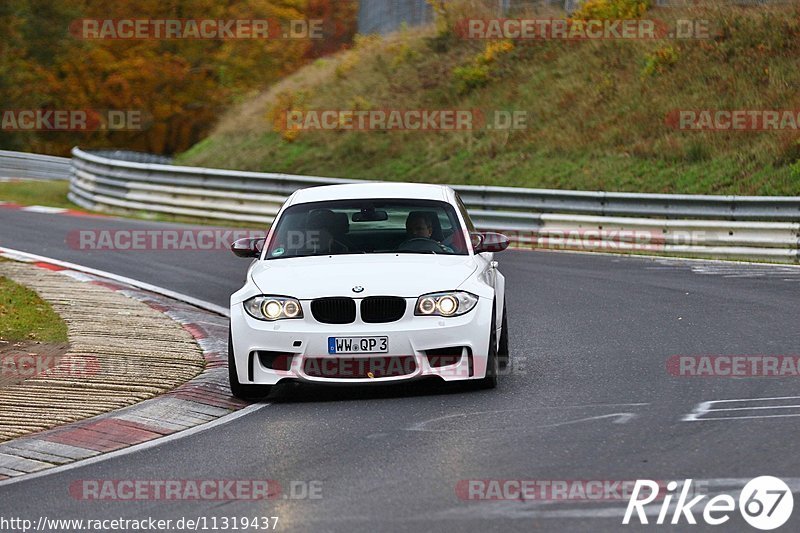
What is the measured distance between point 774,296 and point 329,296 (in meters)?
7.03

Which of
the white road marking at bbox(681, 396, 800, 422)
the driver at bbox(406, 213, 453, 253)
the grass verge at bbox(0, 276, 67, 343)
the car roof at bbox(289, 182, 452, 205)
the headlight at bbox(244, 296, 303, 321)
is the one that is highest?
the car roof at bbox(289, 182, 452, 205)

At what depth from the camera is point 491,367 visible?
386 inches

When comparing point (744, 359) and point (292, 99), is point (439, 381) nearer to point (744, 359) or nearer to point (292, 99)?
point (744, 359)

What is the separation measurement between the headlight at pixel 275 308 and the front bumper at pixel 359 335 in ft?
0.16

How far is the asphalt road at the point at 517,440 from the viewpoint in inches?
263

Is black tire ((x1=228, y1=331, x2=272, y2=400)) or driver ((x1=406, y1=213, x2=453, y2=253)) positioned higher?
driver ((x1=406, y1=213, x2=453, y2=253))

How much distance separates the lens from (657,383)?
9938 mm

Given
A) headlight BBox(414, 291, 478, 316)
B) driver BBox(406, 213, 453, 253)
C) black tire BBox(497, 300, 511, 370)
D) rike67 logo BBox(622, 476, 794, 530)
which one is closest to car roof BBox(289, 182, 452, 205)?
driver BBox(406, 213, 453, 253)

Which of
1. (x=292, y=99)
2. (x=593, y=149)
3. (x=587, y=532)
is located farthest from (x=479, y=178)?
(x=587, y=532)

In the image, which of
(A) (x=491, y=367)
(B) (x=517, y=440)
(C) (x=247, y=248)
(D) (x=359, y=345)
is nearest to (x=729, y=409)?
(B) (x=517, y=440)

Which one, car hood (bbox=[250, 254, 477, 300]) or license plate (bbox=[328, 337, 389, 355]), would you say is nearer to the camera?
license plate (bbox=[328, 337, 389, 355])

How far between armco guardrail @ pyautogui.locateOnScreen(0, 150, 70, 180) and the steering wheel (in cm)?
3418

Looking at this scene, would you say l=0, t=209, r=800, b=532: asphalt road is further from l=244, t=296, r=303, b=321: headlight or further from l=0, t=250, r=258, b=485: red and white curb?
l=244, t=296, r=303, b=321: headlight

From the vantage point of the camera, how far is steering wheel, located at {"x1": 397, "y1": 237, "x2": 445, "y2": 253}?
1067 centimetres
